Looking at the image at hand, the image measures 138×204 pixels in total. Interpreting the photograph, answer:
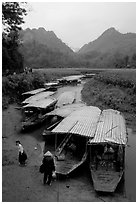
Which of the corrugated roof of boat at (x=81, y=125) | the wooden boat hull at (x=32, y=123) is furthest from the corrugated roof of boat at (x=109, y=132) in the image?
the wooden boat hull at (x=32, y=123)

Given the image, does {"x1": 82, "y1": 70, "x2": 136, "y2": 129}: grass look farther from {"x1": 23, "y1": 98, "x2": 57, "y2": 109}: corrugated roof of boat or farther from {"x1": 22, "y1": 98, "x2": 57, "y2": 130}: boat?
{"x1": 22, "y1": 98, "x2": 57, "y2": 130}: boat

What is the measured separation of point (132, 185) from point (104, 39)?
163 meters

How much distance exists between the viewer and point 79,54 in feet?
451

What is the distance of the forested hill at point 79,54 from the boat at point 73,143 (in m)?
26.0

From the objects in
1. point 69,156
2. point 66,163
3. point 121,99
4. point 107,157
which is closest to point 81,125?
point 69,156

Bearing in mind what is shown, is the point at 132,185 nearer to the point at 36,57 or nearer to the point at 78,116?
the point at 78,116

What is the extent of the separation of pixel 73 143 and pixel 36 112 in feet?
28.1

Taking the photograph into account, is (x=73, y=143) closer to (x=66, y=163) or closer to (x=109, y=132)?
(x=66, y=163)

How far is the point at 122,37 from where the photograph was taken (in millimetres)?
158875

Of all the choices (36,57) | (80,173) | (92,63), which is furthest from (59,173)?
(92,63)

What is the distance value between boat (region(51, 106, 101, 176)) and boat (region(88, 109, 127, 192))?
517mm

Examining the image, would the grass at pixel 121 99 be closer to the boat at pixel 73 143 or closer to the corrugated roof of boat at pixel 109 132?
the corrugated roof of boat at pixel 109 132

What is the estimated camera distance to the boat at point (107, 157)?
403 inches

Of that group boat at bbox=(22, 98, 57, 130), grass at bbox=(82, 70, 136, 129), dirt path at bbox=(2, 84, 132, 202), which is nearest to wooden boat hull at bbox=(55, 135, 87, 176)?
dirt path at bbox=(2, 84, 132, 202)
